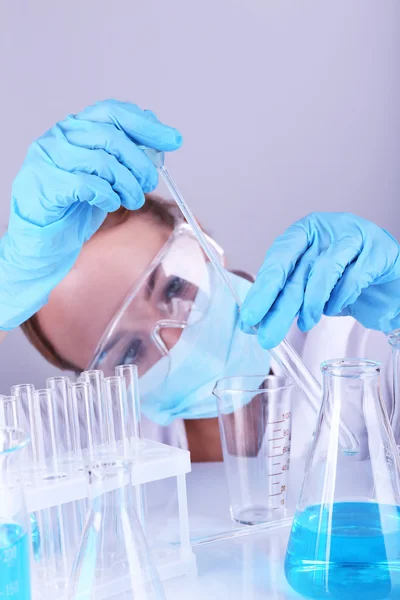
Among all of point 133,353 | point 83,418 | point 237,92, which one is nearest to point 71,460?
point 83,418

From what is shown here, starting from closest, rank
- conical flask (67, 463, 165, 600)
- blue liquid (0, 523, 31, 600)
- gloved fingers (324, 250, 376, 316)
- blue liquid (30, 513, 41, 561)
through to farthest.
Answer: blue liquid (0, 523, 31, 600) < conical flask (67, 463, 165, 600) < blue liquid (30, 513, 41, 561) < gloved fingers (324, 250, 376, 316)

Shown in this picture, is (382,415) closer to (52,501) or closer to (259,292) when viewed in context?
(259,292)

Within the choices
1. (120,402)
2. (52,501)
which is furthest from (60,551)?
(120,402)

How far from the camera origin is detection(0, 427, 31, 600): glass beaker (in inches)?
21.3

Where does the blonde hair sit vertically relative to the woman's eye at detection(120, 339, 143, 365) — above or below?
above

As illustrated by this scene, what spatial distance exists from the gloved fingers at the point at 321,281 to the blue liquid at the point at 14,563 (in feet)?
1.97

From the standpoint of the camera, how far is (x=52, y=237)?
3.73 ft

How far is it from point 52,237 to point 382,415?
625mm

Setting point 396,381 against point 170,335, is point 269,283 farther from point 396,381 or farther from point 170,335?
point 170,335

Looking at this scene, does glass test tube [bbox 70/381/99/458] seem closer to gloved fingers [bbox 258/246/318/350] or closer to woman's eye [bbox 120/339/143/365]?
gloved fingers [bbox 258/246/318/350]

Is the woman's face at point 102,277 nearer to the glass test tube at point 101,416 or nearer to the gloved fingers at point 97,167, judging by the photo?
the gloved fingers at point 97,167

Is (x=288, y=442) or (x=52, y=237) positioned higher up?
(x=52, y=237)

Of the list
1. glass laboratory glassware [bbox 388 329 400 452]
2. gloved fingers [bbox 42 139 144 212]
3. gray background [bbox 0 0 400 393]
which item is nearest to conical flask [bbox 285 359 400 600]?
glass laboratory glassware [bbox 388 329 400 452]

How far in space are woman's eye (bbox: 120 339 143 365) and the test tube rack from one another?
0.54m
